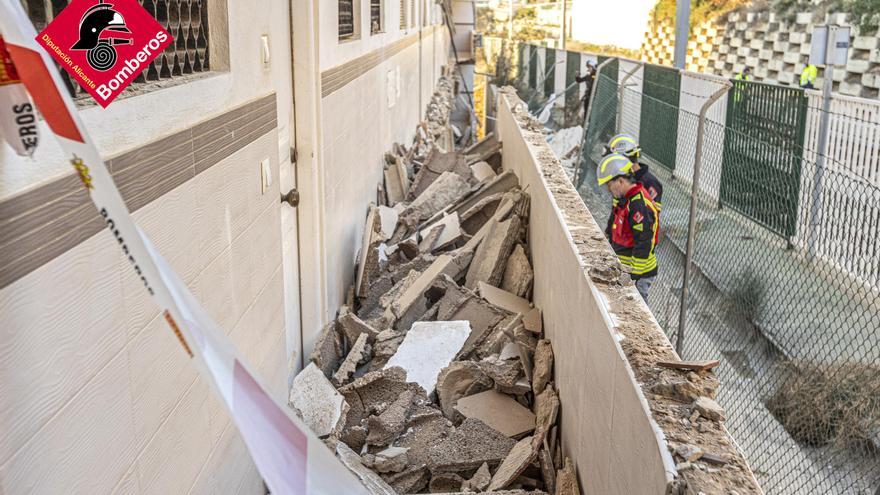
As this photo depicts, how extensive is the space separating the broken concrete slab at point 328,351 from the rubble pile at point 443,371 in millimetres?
13

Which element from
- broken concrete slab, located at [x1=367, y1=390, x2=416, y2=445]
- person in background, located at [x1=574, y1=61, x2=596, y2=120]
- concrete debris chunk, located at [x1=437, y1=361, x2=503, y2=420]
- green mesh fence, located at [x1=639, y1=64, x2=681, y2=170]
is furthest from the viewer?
person in background, located at [x1=574, y1=61, x2=596, y2=120]

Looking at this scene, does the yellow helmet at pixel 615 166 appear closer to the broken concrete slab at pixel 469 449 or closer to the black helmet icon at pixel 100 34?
the broken concrete slab at pixel 469 449

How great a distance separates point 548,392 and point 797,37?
24108 mm

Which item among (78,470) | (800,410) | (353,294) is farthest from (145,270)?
(353,294)

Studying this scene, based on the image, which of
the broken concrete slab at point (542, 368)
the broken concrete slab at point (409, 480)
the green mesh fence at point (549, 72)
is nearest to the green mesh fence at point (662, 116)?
the broken concrete slab at point (542, 368)

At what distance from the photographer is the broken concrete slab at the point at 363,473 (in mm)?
4901

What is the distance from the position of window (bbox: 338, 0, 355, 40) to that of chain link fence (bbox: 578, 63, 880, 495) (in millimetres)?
3487

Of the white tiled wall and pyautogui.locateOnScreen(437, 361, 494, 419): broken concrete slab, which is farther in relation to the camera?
pyautogui.locateOnScreen(437, 361, 494, 419): broken concrete slab

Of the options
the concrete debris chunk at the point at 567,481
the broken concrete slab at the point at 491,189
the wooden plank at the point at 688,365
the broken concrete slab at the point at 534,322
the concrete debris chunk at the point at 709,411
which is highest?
the wooden plank at the point at 688,365

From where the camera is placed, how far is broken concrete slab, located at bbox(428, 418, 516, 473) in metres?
5.35

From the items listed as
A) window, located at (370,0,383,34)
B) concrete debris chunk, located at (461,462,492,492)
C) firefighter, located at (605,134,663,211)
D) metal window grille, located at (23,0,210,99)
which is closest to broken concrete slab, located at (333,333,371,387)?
concrete debris chunk, located at (461,462,492,492)

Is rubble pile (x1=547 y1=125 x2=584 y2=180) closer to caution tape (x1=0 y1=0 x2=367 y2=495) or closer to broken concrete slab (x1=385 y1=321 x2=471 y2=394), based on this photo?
broken concrete slab (x1=385 y1=321 x2=471 y2=394)

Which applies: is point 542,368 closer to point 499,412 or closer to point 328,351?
point 499,412

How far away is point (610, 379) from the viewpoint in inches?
159
